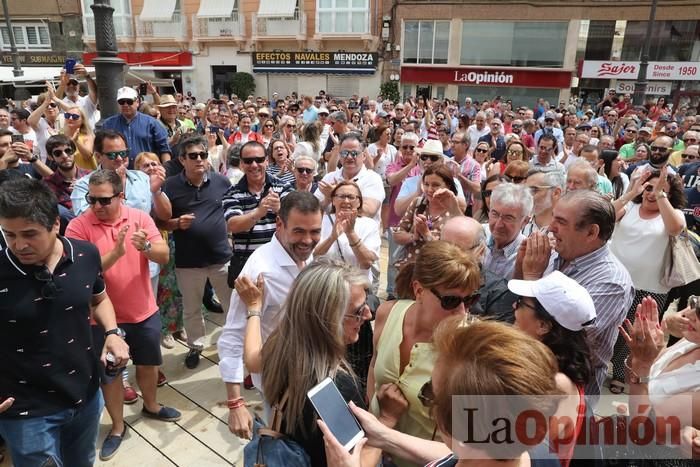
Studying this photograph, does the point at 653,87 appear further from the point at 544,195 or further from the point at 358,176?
the point at 358,176

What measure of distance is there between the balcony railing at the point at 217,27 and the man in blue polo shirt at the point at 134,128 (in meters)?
23.0

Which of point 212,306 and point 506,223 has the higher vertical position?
point 506,223

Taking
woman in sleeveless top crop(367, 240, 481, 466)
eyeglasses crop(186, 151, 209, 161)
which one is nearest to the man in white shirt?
eyeglasses crop(186, 151, 209, 161)

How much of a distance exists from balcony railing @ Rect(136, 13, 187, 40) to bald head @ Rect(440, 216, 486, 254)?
28.1 m

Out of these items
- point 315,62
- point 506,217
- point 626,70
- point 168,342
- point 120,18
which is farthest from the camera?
point 120,18

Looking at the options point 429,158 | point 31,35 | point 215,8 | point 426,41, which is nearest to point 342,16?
point 426,41

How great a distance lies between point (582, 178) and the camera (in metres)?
3.86

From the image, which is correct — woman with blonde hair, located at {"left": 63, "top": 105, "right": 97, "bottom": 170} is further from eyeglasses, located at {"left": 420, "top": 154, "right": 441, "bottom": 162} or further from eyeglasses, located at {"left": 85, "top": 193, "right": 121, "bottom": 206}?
eyeglasses, located at {"left": 420, "top": 154, "right": 441, "bottom": 162}

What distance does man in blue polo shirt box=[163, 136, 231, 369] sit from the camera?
3.82 meters

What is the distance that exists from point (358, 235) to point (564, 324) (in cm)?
171

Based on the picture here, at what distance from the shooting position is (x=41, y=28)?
27.5 meters

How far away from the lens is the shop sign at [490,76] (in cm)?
2314

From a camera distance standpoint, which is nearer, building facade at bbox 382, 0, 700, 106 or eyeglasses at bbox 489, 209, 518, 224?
eyeglasses at bbox 489, 209, 518, 224

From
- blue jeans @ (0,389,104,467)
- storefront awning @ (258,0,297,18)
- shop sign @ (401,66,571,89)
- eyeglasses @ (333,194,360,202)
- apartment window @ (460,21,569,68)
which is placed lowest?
blue jeans @ (0,389,104,467)
